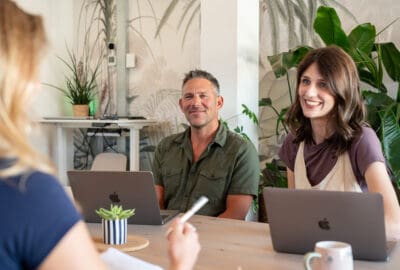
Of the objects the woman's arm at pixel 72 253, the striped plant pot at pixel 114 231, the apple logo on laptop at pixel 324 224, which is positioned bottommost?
the striped plant pot at pixel 114 231

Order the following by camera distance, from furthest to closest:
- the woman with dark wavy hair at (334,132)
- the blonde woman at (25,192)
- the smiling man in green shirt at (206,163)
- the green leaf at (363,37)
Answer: the green leaf at (363,37)
the smiling man in green shirt at (206,163)
the woman with dark wavy hair at (334,132)
the blonde woman at (25,192)

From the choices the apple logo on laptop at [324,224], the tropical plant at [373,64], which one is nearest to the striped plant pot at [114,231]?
the apple logo on laptop at [324,224]

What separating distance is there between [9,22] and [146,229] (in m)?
1.05

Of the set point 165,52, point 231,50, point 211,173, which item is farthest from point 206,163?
point 165,52

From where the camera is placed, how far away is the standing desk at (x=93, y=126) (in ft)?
12.2

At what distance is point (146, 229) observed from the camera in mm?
1621

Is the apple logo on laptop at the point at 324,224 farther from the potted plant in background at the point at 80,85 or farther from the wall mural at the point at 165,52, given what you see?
the potted plant in background at the point at 80,85

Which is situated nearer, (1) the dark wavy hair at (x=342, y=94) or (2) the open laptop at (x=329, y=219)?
(2) the open laptop at (x=329, y=219)

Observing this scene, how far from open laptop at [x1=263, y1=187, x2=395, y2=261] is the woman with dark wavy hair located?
1.36 ft

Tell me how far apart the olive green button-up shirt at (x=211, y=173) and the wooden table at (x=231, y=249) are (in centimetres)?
41

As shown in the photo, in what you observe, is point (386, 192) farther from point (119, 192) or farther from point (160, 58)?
point (160, 58)

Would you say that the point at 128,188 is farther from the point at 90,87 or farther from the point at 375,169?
the point at 90,87

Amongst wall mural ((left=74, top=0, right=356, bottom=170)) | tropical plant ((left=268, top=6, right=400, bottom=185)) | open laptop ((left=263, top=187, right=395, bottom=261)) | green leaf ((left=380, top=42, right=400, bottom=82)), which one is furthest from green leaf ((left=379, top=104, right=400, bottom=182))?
open laptop ((left=263, top=187, right=395, bottom=261))

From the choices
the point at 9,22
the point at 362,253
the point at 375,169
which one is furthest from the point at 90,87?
the point at 9,22
